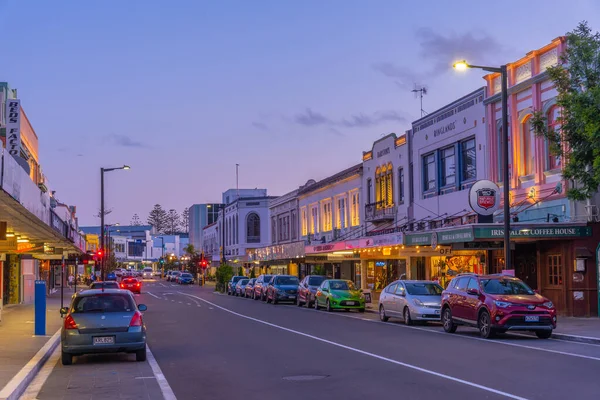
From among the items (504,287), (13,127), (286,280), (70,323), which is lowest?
(286,280)

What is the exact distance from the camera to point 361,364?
15.6 meters

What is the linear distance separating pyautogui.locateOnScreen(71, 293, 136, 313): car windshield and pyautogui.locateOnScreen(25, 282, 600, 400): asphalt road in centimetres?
113

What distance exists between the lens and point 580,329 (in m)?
23.1

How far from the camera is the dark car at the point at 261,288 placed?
161 ft

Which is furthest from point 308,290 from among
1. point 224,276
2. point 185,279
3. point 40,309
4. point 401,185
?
point 185,279

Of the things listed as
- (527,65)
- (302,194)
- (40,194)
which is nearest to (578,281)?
(527,65)

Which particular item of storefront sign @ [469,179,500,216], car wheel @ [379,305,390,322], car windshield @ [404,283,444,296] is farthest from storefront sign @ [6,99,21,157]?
storefront sign @ [469,179,500,216]

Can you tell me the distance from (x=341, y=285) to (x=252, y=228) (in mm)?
57228

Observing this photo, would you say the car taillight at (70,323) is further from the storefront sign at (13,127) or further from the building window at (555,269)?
the building window at (555,269)

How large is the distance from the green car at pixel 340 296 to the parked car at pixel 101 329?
780 inches

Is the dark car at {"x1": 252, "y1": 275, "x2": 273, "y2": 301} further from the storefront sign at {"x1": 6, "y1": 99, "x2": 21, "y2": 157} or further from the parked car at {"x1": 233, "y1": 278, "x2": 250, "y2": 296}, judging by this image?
the storefront sign at {"x1": 6, "y1": 99, "x2": 21, "y2": 157}

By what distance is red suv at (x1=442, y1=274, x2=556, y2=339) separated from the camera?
68.9 feet

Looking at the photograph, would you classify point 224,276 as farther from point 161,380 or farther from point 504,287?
point 161,380

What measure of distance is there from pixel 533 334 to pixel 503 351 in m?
5.60
